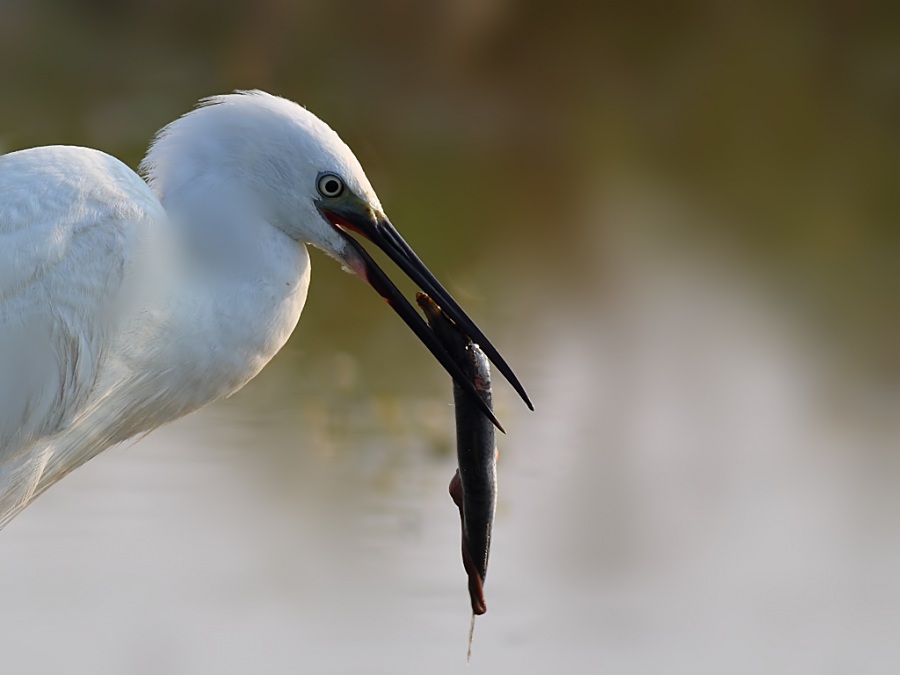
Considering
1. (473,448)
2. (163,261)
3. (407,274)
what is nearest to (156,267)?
(163,261)

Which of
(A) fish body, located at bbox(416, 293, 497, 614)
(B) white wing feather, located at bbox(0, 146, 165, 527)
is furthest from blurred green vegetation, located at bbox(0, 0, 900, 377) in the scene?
(B) white wing feather, located at bbox(0, 146, 165, 527)

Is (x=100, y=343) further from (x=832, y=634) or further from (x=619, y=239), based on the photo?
(x=619, y=239)

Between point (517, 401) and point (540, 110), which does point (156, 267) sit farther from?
point (540, 110)

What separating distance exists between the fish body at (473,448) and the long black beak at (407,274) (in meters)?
0.02

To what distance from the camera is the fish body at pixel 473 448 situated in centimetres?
372

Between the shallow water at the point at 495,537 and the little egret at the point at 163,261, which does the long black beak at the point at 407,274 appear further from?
the shallow water at the point at 495,537

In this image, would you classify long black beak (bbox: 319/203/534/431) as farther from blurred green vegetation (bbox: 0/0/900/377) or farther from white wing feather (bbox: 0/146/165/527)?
blurred green vegetation (bbox: 0/0/900/377)

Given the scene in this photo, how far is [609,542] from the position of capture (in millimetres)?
6309

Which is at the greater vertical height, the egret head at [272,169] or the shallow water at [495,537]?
the egret head at [272,169]

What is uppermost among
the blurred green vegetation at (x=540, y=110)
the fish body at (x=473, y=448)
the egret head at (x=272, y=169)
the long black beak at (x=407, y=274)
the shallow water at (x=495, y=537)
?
the egret head at (x=272, y=169)

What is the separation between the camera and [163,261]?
11.3ft

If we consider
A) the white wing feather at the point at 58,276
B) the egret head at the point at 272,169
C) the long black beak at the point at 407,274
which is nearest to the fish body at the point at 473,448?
the long black beak at the point at 407,274

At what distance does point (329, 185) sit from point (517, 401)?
178 inches

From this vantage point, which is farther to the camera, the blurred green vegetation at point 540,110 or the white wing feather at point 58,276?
the blurred green vegetation at point 540,110
